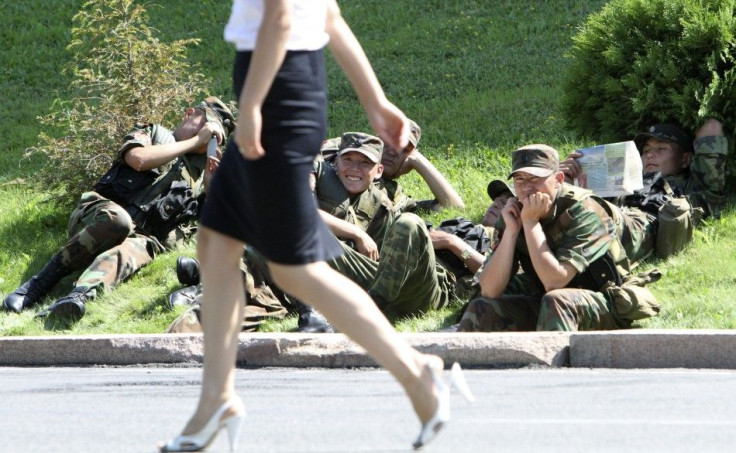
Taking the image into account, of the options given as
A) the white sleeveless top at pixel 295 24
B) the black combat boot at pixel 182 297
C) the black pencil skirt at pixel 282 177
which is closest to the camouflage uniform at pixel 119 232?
the black combat boot at pixel 182 297

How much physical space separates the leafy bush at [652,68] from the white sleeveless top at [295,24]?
540cm

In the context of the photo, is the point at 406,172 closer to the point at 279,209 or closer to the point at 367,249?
the point at 367,249

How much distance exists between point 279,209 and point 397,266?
3876 millimetres

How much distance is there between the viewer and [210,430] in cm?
401

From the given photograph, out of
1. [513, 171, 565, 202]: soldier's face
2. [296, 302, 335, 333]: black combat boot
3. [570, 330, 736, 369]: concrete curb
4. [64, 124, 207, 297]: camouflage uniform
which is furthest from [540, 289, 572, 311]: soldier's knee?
[64, 124, 207, 297]: camouflage uniform

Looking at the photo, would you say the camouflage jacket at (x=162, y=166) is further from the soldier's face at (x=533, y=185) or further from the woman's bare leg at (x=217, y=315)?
the woman's bare leg at (x=217, y=315)

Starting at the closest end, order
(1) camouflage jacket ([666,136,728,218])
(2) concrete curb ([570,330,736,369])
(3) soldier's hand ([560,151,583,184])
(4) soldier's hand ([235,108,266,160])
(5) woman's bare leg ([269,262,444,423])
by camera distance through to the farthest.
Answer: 1. (4) soldier's hand ([235,108,266,160])
2. (5) woman's bare leg ([269,262,444,423])
3. (2) concrete curb ([570,330,736,369])
4. (3) soldier's hand ([560,151,583,184])
5. (1) camouflage jacket ([666,136,728,218])

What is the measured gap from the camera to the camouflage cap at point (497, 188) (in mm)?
8648

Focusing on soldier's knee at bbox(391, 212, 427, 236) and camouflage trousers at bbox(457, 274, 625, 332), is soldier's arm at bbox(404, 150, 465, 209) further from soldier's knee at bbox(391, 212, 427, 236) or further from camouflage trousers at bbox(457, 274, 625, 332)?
camouflage trousers at bbox(457, 274, 625, 332)

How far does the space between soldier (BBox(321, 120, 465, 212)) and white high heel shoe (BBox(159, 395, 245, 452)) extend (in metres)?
5.22

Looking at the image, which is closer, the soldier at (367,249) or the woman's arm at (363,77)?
the woman's arm at (363,77)

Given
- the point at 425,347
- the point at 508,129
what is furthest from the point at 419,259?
the point at 508,129

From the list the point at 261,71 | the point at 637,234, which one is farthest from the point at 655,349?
the point at 261,71

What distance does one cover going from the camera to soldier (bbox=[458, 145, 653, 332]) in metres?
6.88
